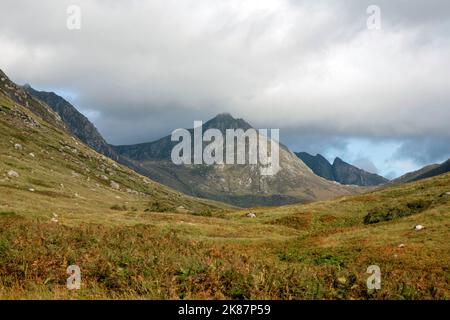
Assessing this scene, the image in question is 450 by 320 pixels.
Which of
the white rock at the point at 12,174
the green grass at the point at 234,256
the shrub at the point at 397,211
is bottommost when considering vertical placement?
the green grass at the point at 234,256

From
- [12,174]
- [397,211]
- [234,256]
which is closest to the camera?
[234,256]

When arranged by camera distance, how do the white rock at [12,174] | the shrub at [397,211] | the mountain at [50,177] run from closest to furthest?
the shrub at [397,211]
the mountain at [50,177]
the white rock at [12,174]

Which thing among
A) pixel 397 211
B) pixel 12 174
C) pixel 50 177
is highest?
pixel 50 177

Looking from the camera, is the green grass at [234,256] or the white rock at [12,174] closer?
the green grass at [234,256]

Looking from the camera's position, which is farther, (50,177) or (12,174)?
(50,177)

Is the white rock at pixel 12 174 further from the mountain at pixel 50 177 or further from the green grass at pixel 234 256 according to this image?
the green grass at pixel 234 256

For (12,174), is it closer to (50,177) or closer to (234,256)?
(50,177)

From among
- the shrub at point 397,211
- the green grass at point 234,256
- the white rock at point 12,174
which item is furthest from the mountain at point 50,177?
the shrub at point 397,211

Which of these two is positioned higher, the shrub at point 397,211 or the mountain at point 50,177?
the mountain at point 50,177

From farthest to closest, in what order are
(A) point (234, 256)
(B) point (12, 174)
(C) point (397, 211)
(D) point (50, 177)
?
(D) point (50, 177), (B) point (12, 174), (C) point (397, 211), (A) point (234, 256)

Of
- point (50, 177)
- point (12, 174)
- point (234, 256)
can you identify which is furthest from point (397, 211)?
point (50, 177)

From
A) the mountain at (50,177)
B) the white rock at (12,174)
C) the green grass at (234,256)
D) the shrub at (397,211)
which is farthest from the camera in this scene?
the white rock at (12,174)
